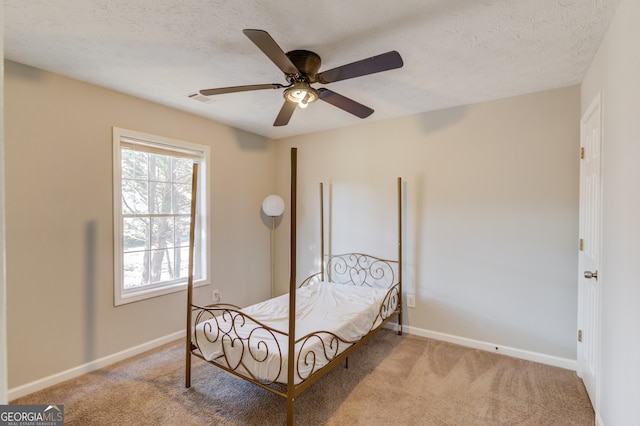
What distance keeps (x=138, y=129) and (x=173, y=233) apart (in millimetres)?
1138

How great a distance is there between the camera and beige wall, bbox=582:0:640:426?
1.41 metres

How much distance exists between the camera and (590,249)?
2.25m

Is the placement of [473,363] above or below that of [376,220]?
below

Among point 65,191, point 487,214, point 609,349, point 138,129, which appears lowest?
point 609,349

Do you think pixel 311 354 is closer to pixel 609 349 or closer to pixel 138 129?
pixel 609 349

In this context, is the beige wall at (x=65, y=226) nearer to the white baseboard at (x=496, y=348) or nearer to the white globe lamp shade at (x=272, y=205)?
the white globe lamp shade at (x=272, y=205)

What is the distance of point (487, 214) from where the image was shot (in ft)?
9.86

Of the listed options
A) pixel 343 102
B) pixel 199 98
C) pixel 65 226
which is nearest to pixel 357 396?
pixel 343 102

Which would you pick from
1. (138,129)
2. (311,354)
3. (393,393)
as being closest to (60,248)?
(138,129)

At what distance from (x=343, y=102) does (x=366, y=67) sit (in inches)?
21.2

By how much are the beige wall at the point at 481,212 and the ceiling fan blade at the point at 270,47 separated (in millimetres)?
2030

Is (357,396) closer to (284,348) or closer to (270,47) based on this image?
(284,348)

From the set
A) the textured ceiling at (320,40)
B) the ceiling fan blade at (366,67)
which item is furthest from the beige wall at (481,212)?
the ceiling fan blade at (366,67)

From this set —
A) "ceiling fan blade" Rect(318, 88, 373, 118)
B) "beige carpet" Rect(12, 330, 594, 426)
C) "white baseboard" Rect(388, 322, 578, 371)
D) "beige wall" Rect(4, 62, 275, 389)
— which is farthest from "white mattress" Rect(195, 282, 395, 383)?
"ceiling fan blade" Rect(318, 88, 373, 118)
